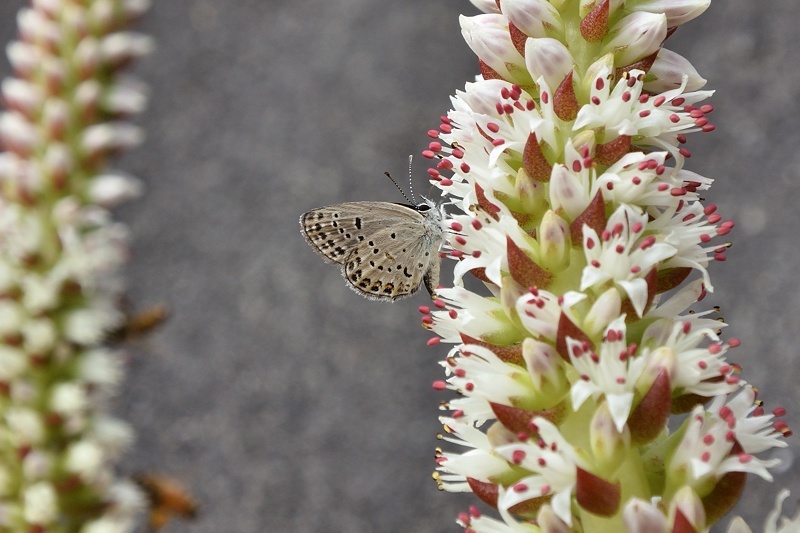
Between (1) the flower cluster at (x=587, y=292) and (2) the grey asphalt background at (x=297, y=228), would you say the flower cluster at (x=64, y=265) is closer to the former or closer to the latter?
(1) the flower cluster at (x=587, y=292)

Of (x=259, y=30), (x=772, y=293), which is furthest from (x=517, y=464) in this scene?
(x=259, y=30)

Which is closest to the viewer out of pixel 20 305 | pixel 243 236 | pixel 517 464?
pixel 517 464

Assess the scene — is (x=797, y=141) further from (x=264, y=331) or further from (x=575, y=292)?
(x=575, y=292)

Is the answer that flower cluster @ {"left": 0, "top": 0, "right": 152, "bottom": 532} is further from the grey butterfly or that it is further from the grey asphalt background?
the grey asphalt background

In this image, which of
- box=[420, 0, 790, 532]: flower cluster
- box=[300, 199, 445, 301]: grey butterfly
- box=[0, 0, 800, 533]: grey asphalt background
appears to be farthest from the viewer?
box=[0, 0, 800, 533]: grey asphalt background

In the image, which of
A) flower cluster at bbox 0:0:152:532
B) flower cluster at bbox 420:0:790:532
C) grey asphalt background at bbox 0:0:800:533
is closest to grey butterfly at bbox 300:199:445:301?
flower cluster at bbox 420:0:790:532

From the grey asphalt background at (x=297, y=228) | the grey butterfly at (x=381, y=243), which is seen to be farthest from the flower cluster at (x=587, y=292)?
the grey asphalt background at (x=297, y=228)

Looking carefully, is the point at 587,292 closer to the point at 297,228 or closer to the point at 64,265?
the point at 64,265
